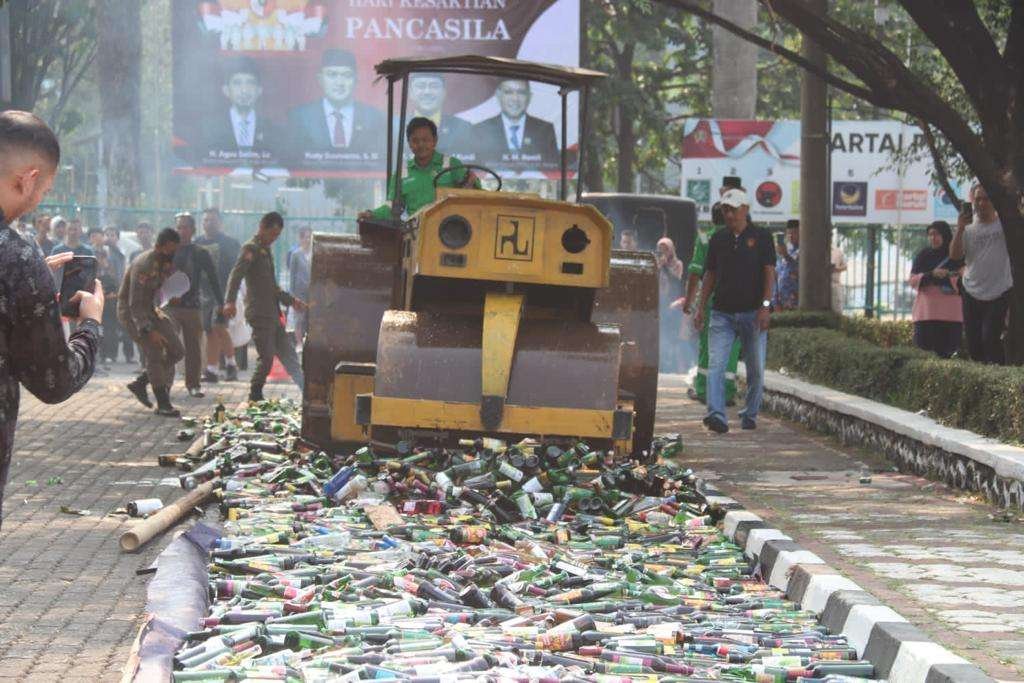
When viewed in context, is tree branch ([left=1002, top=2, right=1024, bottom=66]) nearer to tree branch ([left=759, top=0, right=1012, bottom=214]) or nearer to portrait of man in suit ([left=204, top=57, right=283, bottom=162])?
tree branch ([left=759, top=0, right=1012, bottom=214])

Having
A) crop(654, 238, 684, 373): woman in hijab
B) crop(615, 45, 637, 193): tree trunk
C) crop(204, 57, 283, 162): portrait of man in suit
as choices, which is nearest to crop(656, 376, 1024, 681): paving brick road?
crop(654, 238, 684, 373): woman in hijab

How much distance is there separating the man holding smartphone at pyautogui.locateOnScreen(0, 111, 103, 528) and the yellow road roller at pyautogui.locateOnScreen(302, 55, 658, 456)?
5785mm

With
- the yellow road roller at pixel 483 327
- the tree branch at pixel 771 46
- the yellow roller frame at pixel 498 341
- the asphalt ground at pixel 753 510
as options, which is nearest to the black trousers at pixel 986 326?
the asphalt ground at pixel 753 510

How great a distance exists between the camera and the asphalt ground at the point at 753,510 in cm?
741

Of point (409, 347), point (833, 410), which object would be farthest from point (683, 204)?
point (409, 347)

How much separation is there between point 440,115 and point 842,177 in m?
7.27

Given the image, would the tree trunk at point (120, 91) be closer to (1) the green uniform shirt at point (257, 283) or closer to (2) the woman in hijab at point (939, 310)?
(1) the green uniform shirt at point (257, 283)

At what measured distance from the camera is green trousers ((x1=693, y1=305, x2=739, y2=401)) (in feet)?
58.0

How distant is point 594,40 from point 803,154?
16553 millimetres

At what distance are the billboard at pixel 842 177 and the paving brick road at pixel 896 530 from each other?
15255mm

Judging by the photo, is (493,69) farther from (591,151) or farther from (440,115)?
(591,151)

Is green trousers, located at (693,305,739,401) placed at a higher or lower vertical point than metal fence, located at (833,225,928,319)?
lower

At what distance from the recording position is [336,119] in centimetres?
3133

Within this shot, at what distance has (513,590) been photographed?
8.36 metres
